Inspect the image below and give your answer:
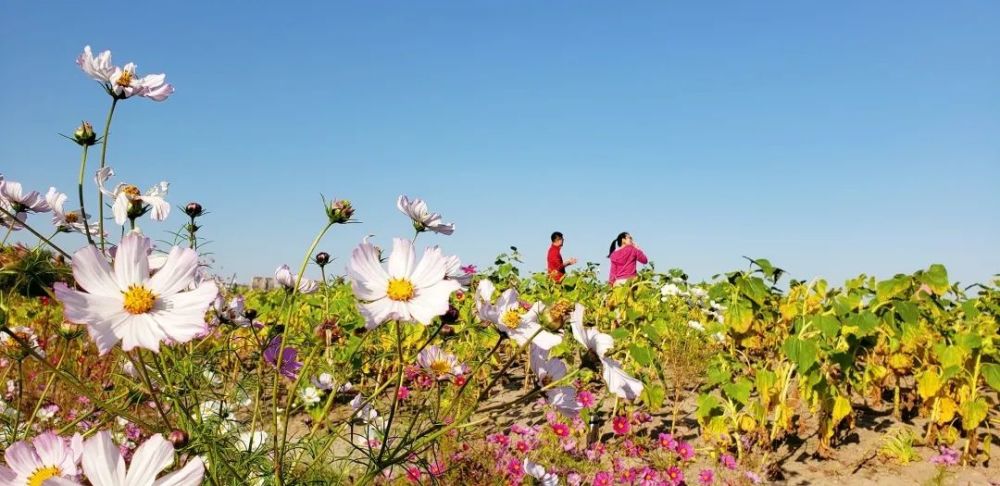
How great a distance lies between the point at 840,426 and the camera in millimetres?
3475

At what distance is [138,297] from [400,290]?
1.22 feet

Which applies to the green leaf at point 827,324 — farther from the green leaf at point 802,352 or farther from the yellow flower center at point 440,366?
the yellow flower center at point 440,366

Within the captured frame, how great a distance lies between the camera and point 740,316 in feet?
10.7

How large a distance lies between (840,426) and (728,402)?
28.7 inches

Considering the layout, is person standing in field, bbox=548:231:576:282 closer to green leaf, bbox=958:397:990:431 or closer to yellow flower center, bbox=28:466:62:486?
green leaf, bbox=958:397:990:431

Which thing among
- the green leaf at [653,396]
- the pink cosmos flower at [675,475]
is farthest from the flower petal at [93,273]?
the green leaf at [653,396]

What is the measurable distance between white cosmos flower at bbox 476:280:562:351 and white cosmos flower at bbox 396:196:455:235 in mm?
159

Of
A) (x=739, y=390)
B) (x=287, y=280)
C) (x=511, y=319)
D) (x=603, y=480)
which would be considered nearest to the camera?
(x=511, y=319)

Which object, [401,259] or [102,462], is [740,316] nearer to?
[401,259]

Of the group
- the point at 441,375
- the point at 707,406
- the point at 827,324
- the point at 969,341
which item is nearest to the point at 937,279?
the point at 969,341

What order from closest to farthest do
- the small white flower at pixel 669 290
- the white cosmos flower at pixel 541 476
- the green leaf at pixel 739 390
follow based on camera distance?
the white cosmos flower at pixel 541 476, the green leaf at pixel 739 390, the small white flower at pixel 669 290

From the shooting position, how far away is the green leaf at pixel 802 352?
9.51 ft

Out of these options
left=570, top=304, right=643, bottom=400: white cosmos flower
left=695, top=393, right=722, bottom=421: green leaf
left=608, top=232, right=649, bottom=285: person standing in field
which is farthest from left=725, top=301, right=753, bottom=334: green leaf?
left=608, top=232, right=649, bottom=285: person standing in field

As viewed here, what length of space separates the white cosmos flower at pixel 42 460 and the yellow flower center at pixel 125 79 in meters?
0.76
